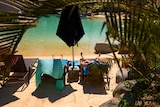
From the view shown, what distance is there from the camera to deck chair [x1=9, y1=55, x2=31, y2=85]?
32.3 feet

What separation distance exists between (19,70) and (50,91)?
1.90 meters

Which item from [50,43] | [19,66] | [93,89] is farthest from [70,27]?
[50,43]

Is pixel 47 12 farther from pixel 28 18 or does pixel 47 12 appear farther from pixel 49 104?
pixel 49 104

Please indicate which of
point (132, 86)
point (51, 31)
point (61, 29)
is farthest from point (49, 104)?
point (51, 31)

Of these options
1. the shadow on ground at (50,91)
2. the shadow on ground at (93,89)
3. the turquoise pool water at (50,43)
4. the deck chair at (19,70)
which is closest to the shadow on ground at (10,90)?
the deck chair at (19,70)

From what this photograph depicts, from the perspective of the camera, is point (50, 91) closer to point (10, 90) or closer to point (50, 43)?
point (10, 90)

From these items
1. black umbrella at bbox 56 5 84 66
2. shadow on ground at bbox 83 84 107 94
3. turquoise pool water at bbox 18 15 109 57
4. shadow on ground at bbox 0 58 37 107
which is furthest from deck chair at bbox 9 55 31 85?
black umbrella at bbox 56 5 84 66

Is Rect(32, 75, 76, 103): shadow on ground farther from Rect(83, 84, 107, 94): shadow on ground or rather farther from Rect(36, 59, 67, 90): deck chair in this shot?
Rect(83, 84, 107, 94): shadow on ground

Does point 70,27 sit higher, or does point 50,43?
point 70,27

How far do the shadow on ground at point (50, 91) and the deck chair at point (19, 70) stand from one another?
70 centimetres

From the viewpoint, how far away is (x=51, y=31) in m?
27.0

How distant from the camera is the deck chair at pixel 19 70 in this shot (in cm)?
984

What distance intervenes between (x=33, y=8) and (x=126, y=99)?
398cm

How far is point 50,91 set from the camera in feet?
29.1
